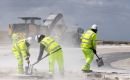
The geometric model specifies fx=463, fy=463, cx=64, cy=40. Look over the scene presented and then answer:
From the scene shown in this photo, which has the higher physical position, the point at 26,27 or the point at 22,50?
the point at 26,27

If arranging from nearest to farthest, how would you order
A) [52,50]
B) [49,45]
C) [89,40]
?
1. [52,50]
2. [49,45]
3. [89,40]

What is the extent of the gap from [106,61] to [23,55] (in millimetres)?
9630

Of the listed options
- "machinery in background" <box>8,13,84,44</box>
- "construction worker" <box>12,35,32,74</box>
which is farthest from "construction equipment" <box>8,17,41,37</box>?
"construction worker" <box>12,35,32,74</box>

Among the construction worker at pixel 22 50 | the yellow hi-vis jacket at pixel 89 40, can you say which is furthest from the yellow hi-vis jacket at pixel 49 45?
the yellow hi-vis jacket at pixel 89 40

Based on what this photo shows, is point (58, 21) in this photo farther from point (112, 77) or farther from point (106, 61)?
point (112, 77)

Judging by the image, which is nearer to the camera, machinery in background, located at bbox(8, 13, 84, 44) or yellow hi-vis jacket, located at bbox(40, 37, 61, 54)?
yellow hi-vis jacket, located at bbox(40, 37, 61, 54)

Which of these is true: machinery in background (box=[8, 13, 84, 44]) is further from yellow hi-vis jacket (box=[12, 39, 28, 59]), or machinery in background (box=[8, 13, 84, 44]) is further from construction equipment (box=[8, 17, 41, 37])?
yellow hi-vis jacket (box=[12, 39, 28, 59])

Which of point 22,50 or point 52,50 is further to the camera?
point 22,50

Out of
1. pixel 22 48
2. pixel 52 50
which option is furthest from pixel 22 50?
pixel 52 50

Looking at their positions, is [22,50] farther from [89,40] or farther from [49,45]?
[89,40]

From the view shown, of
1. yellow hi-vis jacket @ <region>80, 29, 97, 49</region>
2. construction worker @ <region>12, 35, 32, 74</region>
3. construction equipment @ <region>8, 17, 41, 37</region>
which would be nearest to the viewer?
construction worker @ <region>12, 35, 32, 74</region>

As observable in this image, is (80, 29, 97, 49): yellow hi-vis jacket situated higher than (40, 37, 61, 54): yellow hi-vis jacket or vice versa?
(80, 29, 97, 49): yellow hi-vis jacket

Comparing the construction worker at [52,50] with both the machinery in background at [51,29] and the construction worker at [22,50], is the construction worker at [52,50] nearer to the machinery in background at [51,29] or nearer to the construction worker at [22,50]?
the construction worker at [22,50]

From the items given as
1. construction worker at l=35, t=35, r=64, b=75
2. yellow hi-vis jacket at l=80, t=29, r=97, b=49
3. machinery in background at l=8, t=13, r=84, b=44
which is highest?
machinery in background at l=8, t=13, r=84, b=44
